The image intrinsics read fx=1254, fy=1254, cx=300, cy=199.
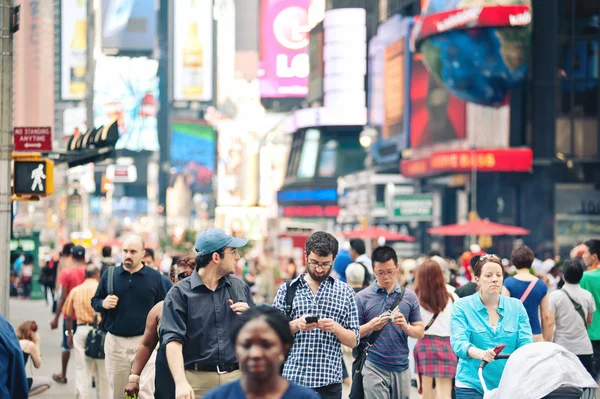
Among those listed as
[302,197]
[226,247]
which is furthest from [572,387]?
[302,197]

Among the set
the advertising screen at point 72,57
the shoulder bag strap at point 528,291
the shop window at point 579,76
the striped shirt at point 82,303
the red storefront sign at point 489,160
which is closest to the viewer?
the shoulder bag strap at point 528,291

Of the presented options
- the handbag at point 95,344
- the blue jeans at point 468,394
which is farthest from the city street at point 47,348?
the blue jeans at point 468,394

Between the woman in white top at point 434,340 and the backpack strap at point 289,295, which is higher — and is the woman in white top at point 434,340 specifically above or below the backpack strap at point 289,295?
below

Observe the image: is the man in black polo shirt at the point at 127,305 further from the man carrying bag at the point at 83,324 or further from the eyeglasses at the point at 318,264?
the eyeglasses at the point at 318,264

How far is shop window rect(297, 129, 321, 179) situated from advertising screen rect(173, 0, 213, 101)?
292ft

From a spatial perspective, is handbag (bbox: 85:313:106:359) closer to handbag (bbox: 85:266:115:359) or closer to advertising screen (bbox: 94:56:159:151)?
handbag (bbox: 85:266:115:359)

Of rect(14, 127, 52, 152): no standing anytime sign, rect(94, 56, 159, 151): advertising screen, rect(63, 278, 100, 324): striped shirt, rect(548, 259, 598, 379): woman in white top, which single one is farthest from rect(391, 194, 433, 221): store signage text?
rect(94, 56, 159, 151): advertising screen

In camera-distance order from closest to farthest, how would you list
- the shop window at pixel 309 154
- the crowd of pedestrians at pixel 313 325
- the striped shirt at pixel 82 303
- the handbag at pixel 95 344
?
the crowd of pedestrians at pixel 313 325 → the handbag at pixel 95 344 → the striped shirt at pixel 82 303 → the shop window at pixel 309 154

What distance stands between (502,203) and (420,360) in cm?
3930

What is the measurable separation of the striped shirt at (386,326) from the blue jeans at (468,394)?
96 centimetres

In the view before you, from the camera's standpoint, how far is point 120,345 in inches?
419

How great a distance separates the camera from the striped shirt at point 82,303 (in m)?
13.3

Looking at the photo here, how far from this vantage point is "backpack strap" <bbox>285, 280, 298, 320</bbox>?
786 cm

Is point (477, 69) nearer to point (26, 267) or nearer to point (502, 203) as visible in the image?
point (502, 203)
